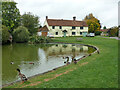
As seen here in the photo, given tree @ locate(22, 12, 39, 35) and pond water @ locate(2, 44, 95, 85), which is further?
tree @ locate(22, 12, 39, 35)

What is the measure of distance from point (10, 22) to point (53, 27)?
774 inches

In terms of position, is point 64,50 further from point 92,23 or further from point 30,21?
point 92,23

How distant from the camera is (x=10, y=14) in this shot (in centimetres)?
4978

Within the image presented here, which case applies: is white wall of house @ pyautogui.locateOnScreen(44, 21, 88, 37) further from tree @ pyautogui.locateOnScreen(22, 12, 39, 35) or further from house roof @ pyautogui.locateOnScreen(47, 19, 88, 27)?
tree @ pyautogui.locateOnScreen(22, 12, 39, 35)

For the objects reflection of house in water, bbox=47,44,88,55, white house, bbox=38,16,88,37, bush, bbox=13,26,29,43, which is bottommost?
reflection of house in water, bbox=47,44,88,55

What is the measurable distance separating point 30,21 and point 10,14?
855 cm

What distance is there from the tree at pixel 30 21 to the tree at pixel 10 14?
3.38 metres

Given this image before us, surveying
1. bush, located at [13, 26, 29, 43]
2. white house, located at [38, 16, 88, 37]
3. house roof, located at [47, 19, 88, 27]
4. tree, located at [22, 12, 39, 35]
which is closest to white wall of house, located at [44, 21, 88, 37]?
white house, located at [38, 16, 88, 37]

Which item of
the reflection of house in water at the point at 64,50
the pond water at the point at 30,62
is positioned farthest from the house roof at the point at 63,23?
the pond water at the point at 30,62

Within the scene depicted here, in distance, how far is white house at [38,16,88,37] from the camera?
60.6 metres

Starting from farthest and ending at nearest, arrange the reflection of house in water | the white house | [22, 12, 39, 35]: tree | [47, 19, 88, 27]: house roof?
[47, 19, 88, 27]: house roof → the white house → [22, 12, 39, 35]: tree → the reflection of house in water

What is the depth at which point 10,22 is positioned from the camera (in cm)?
4919

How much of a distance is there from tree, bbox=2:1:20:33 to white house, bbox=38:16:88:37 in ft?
44.9

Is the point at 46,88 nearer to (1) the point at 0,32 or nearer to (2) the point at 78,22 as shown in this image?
(1) the point at 0,32
